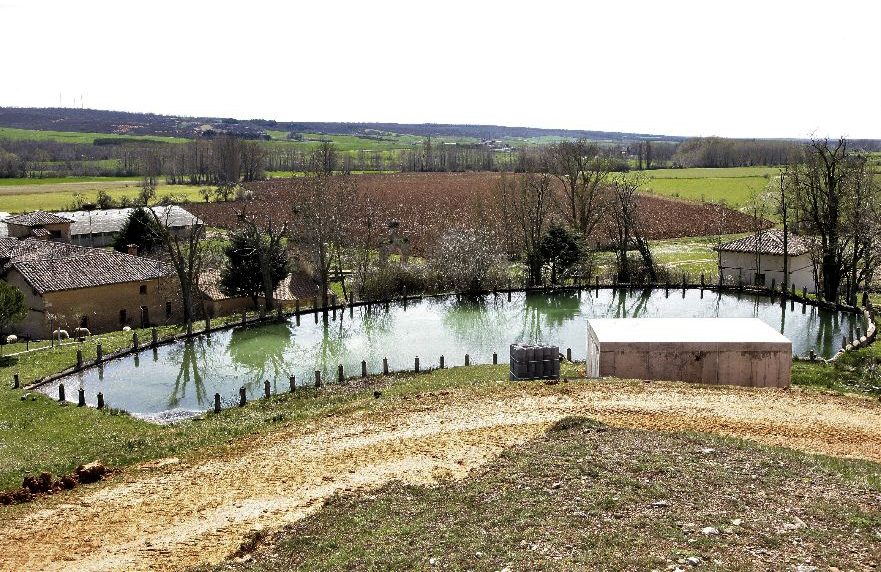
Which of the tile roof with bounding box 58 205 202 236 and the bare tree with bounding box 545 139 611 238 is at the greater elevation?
the bare tree with bounding box 545 139 611 238

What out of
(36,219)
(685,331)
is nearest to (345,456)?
(685,331)

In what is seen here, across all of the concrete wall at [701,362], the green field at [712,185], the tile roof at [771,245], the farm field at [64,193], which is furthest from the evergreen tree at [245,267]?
the green field at [712,185]

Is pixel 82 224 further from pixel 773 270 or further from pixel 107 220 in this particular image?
pixel 773 270

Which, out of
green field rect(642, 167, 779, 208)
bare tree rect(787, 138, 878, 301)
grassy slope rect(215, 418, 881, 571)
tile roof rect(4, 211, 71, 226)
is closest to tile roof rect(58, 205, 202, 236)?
tile roof rect(4, 211, 71, 226)

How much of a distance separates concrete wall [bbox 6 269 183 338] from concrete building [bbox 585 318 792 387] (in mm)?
26705

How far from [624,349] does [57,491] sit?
16023mm

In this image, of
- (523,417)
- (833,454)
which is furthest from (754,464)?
(523,417)

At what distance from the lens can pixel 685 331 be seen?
85.6ft

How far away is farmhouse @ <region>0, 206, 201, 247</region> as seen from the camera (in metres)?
60.8

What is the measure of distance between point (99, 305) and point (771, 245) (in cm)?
3858

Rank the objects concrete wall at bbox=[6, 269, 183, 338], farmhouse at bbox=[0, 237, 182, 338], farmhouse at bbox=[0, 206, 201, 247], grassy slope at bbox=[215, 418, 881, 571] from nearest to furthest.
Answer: grassy slope at bbox=[215, 418, 881, 571] < concrete wall at bbox=[6, 269, 183, 338] < farmhouse at bbox=[0, 237, 182, 338] < farmhouse at bbox=[0, 206, 201, 247]

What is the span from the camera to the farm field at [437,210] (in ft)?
237

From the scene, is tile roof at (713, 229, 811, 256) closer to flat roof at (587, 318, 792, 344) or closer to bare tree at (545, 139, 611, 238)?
bare tree at (545, 139, 611, 238)

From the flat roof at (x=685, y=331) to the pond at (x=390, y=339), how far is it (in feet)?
21.7
